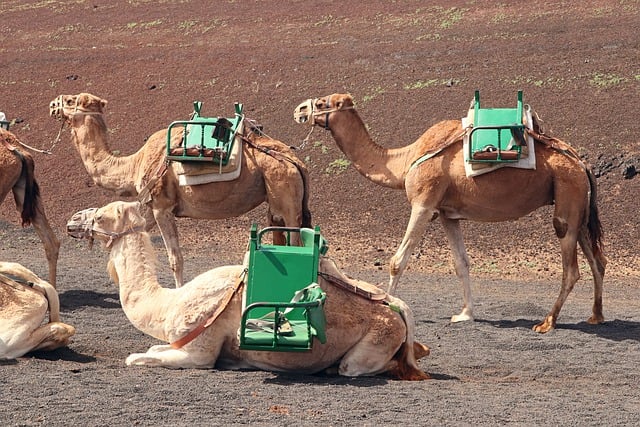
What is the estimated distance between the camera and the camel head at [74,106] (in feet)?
40.2

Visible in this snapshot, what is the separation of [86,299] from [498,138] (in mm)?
4501

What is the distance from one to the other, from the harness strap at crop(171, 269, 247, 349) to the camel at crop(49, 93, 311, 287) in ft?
10.3

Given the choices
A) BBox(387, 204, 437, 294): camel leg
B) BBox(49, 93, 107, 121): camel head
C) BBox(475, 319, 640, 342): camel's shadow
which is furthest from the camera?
BBox(49, 93, 107, 121): camel head

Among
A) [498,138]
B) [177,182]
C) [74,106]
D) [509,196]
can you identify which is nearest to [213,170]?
[177,182]

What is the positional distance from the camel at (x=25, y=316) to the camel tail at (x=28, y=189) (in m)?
3.15

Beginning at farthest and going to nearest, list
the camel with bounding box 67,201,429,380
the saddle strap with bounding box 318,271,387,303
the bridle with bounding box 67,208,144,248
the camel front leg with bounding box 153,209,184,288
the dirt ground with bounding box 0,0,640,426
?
1. the camel front leg with bounding box 153,209,184,288
2. the bridle with bounding box 67,208,144,248
3. the saddle strap with bounding box 318,271,387,303
4. the camel with bounding box 67,201,429,380
5. the dirt ground with bounding box 0,0,640,426

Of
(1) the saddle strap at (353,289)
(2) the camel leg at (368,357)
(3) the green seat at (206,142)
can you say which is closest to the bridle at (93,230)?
(1) the saddle strap at (353,289)

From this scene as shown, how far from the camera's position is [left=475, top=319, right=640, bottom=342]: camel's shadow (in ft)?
35.2

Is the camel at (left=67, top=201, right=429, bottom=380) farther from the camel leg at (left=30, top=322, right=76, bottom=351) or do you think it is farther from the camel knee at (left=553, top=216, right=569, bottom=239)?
the camel knee at (left=553, top=216, right=569, bottom=239)

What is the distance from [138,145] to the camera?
21797 mm

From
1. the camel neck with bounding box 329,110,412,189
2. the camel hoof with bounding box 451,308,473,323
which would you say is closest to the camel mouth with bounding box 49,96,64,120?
the camel neck with bounding box 329,110,412,189

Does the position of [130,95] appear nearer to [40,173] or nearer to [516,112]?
[40,173]

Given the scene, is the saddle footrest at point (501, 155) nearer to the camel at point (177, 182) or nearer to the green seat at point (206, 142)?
the camel at point (177, 182)

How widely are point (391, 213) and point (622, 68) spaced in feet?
22.8
